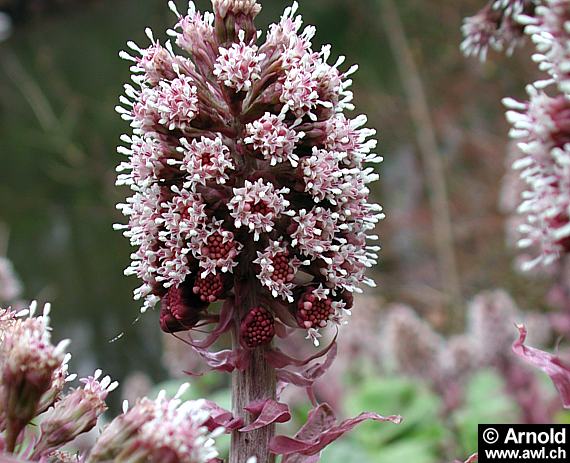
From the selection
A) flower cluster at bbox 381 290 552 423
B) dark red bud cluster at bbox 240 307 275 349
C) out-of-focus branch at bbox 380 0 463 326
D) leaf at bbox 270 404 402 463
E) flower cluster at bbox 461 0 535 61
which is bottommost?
leaf at bbox 270 404 402 463

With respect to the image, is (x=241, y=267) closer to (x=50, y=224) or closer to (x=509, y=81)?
(x=509, y=81)

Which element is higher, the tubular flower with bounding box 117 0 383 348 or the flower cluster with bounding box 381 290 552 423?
the flower cluster with bounding box 381 290 552 423

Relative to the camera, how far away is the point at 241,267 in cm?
171

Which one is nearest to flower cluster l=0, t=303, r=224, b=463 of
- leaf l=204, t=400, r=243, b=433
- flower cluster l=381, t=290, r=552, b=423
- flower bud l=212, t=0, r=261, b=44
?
leaf l=204, t=400, r=243, b=433

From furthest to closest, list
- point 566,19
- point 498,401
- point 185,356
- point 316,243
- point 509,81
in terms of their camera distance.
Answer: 1. point 509,81
2. point 185,356
3. point 498,401
4. point 316,243
5. point 566,19

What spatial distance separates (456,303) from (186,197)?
5657mm

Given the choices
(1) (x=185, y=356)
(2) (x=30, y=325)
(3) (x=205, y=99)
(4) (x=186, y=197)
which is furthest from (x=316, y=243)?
(1) (x=185, y=356)

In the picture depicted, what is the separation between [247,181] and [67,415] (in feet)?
1.94

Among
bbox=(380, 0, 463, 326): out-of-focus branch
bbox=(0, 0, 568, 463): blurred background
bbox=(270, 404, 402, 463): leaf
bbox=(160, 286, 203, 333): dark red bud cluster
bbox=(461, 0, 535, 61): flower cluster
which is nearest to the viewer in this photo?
bbox=(270, 404, 402, 463): leaf

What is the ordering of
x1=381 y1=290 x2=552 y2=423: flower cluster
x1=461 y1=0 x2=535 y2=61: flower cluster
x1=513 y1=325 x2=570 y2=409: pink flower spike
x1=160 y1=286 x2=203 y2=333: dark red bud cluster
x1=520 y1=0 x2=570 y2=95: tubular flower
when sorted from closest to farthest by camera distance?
x1=520 y1=0 x2=570 y2=95: tubular flower, x1=513 y1=325 x2=570 y2=409: pink flower spike, x1=160 y1=286 x2=203 y2=333: dark red bud cluster, x1=461 y1=0 x2=535 y2=61: flower cluster, x1=381 y1=290 x2=552 y2=423: flower cluster

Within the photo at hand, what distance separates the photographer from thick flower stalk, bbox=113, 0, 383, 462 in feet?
5.40

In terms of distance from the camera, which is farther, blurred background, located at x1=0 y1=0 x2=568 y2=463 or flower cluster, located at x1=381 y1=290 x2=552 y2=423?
blurred background, located at x1=0 y1=0 x2=568 y2=463

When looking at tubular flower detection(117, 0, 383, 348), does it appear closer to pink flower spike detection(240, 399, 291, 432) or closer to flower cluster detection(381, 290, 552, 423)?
pink flower spike detection(240, 399, 291, 432)

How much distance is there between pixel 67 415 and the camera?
1.49 meters
